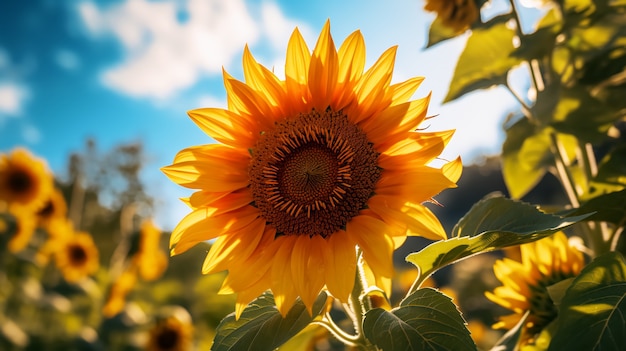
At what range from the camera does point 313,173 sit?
989 mm

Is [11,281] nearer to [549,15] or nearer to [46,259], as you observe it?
[46,259]

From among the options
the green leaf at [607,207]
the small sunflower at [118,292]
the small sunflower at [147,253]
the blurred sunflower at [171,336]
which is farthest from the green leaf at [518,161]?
the small sunflower at [147,253]

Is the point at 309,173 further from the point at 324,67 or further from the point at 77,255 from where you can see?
the point at 77,255

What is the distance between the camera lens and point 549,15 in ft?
4.80

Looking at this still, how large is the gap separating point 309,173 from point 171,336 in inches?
117

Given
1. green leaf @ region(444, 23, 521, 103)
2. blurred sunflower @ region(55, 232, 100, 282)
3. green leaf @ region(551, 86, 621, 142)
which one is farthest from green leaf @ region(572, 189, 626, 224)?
blurred sunflower @ region(55, 232, 100, 282)

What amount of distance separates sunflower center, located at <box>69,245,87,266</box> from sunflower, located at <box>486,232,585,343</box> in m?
4.23

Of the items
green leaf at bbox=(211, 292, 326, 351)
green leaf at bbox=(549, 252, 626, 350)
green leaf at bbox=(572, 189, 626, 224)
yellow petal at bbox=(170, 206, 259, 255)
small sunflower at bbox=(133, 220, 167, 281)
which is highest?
small sunflower at bbox=(133, 220, 167, 281)

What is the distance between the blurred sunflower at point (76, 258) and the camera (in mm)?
4668

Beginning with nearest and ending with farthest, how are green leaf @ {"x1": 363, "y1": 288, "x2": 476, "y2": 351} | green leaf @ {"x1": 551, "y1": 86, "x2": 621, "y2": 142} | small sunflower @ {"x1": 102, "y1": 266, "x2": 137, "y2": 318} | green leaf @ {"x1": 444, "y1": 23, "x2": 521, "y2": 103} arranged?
1. green leaf @ {"x1": 363, "y1": 288, "x2": 476, "y2": 351}
2. green leaf @ {"x1": 551, "y1": 86, "x2": 621, "y2": 142}
3. green leaf @ {"x1": 444, "y1": 23, "x2": 521, "y2": 103}
4. small sunflower @ {"x1": 102, "y1": 266, "x2": 137, "y2": 318}

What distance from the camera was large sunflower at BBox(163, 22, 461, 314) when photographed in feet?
2.91

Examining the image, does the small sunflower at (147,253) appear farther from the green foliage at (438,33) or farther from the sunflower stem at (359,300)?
the sunflower stem at (359,300)

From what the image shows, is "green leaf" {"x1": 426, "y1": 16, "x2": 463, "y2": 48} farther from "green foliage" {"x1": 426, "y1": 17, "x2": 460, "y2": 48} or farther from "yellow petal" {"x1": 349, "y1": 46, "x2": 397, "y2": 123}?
"yellow petal" {"x1": 349, "y1": 46, "x2": 397, "y2": 123}

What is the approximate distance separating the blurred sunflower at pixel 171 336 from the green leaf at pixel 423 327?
310 cm
